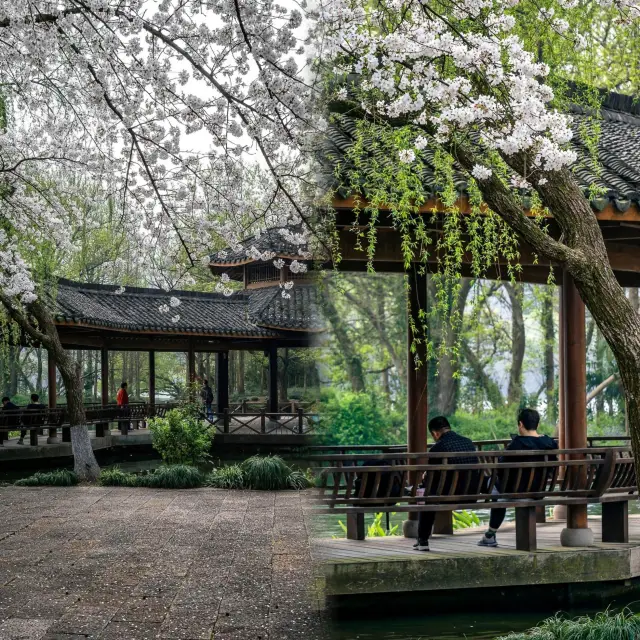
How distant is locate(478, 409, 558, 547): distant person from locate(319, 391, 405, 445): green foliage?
11154mm

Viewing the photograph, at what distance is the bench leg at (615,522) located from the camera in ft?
21.7

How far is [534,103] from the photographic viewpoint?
165 inches

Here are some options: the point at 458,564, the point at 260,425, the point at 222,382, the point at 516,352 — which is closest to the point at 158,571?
the point at 458,564

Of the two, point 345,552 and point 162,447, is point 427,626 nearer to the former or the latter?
point 345,552

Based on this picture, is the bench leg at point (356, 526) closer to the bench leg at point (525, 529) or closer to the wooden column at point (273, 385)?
the bench leg at point (525, 529)

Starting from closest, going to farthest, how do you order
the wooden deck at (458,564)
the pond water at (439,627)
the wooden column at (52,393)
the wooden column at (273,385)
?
the pond water at (439,627), the wooden deck at (458,564), the wooden column at (52,393), the wooden column at (273,385)

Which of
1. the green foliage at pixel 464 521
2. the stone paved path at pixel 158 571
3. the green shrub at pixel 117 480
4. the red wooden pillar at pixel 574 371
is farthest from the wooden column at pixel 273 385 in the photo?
the red wooden pillar at pixel 574 371

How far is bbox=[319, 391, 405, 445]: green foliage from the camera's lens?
18172mm

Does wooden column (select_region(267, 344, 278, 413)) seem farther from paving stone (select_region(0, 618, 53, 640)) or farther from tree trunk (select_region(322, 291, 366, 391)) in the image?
paving stone (select_region(0, 618, 53, 640))

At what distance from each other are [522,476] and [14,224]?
733cm

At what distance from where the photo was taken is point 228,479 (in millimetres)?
11305

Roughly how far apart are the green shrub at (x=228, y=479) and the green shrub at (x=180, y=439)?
159 cm

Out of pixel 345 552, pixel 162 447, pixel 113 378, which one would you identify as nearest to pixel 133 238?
pixel 345 552

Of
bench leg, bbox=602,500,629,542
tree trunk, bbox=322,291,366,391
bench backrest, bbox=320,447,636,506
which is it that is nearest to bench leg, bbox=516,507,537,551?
bench backrest, bbox=320,447,636,506
